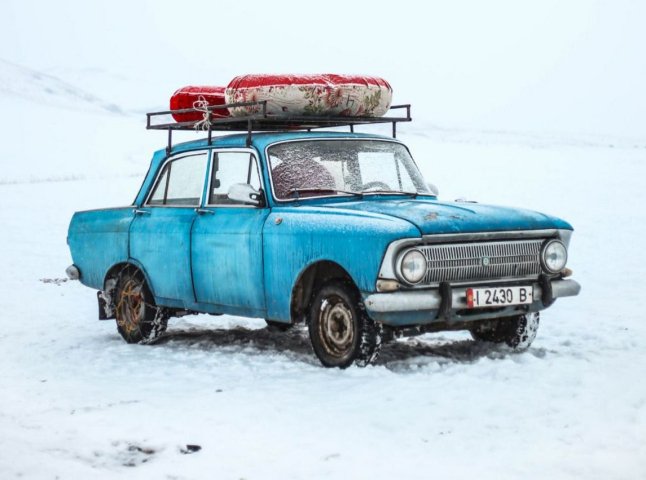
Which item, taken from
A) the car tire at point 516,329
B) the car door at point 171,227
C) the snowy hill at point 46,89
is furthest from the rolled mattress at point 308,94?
the snowy hill at point 46,89

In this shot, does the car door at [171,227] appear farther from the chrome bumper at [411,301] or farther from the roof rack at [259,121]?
the chrome bumper at [411,301]

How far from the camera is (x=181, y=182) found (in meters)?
9.51

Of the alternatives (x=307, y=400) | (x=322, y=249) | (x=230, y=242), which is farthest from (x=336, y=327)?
(x=230, y=242)

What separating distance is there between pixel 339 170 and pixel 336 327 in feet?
4.96

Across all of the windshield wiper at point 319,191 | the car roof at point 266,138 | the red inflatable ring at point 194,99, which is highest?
the red inflatable ring at point 194,99

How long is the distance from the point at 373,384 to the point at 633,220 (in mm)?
15696

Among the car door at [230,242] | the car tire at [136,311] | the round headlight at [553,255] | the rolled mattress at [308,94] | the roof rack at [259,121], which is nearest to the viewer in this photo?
the round headlight at [553,255]

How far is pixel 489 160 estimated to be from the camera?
38.5m

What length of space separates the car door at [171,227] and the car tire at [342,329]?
1686mm

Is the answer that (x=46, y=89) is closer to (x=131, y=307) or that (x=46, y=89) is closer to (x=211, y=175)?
(x=131, y=307)

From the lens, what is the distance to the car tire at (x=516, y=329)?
27.3ft

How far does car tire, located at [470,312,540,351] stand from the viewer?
8.31 m

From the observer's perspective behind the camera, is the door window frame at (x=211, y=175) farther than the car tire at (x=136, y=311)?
No

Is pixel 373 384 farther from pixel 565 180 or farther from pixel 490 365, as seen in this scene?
pixel 565 180
